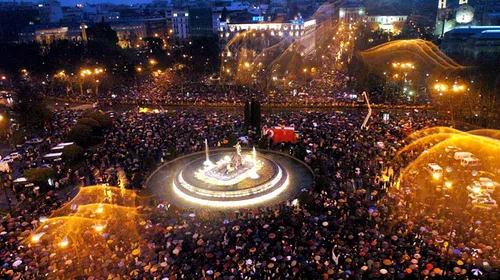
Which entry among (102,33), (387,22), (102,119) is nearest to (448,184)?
(102,119)

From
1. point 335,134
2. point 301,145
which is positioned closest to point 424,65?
point 335,134

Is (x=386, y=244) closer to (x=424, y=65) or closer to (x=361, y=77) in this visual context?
(x=361, y=77)

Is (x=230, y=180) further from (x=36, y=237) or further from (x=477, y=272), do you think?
(x=477, y=272)

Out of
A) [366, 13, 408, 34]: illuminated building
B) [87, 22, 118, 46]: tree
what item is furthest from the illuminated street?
[366, 13, 408, 34]: illuminated building

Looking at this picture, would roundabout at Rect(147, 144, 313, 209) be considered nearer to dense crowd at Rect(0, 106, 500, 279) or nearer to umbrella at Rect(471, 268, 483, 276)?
dense crowd at Rect(0, 106, 500, 279)

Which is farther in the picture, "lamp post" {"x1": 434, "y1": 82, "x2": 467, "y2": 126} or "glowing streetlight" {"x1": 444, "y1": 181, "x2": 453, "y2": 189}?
"lamp post" {"x1": 434, "y1": 82, "x2": 467, "y2": 126}
